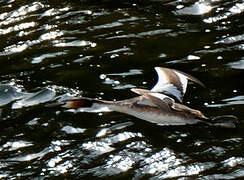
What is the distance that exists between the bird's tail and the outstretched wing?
2.44 ft

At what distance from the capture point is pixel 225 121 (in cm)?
762

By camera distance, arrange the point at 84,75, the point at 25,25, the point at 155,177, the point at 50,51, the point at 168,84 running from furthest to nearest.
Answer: the point at 25,25, the point at 50,51, the point at 84,75, the point at 168,84, the point at 155,177

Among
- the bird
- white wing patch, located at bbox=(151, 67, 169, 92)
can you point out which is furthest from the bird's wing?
white wing patch, located at bbox=(151, 67, 169, 92)

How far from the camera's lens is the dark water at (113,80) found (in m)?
7.21

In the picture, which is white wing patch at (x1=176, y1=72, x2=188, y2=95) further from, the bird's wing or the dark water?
the bird's wing

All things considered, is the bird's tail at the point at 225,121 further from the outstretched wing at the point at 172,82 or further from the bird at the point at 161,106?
the outstretched wing at the point at 172,82

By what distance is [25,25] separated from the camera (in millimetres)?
12570

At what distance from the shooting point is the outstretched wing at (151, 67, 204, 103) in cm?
852

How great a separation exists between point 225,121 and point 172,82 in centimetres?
137

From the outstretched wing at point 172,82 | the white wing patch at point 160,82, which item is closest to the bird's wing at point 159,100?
the outstretched wing at point 172,82

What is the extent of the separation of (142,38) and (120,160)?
4426mm

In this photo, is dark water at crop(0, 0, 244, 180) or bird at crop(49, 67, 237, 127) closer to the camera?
dark water at crop(0, 0, 244, 180)

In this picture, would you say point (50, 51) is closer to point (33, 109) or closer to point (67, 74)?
point (67, 74)

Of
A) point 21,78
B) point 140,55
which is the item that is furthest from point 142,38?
point 21,78
